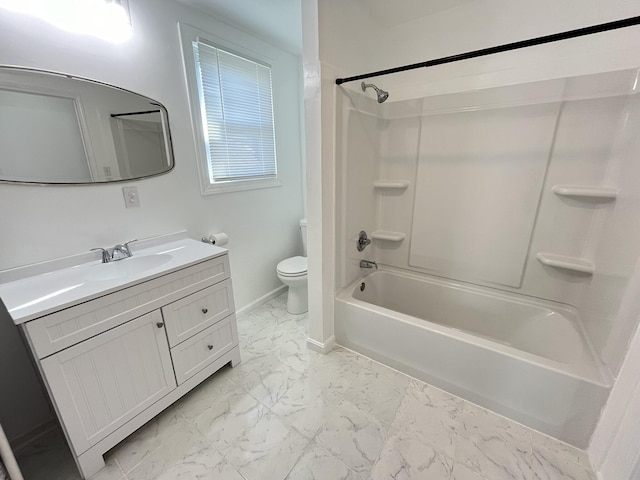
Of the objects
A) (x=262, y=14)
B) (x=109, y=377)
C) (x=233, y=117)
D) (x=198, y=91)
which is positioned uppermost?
(x=262, y=14)

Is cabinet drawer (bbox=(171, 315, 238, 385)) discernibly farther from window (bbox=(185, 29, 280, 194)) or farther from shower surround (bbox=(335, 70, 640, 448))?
window (bbox=(185, 29, 280, 194))

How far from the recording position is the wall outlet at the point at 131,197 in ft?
4.97

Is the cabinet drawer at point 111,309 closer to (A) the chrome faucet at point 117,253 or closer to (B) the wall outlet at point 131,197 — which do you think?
(A) the chrome faucet at point 117,253

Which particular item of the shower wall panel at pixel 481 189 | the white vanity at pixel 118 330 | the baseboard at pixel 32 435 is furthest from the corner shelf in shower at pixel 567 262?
the baseboard at pixel 32 435

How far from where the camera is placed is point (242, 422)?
4.57ft

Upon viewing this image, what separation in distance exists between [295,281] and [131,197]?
1.30 meters

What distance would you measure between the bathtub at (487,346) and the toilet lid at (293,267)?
1.61 feet

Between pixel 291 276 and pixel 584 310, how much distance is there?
6.30ft

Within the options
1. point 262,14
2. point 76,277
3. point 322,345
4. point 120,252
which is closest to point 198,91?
point 262,14

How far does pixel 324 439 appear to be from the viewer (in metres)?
1.30

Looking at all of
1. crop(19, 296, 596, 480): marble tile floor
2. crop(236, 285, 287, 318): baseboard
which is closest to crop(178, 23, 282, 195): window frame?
crop(236, 285, 287, 318): baseboard

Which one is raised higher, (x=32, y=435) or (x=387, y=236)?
(x=387, y=236)

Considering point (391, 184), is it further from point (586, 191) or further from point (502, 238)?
point (586, 191)

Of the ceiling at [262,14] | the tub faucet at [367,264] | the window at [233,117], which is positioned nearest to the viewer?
the ceiling at [262,14]
